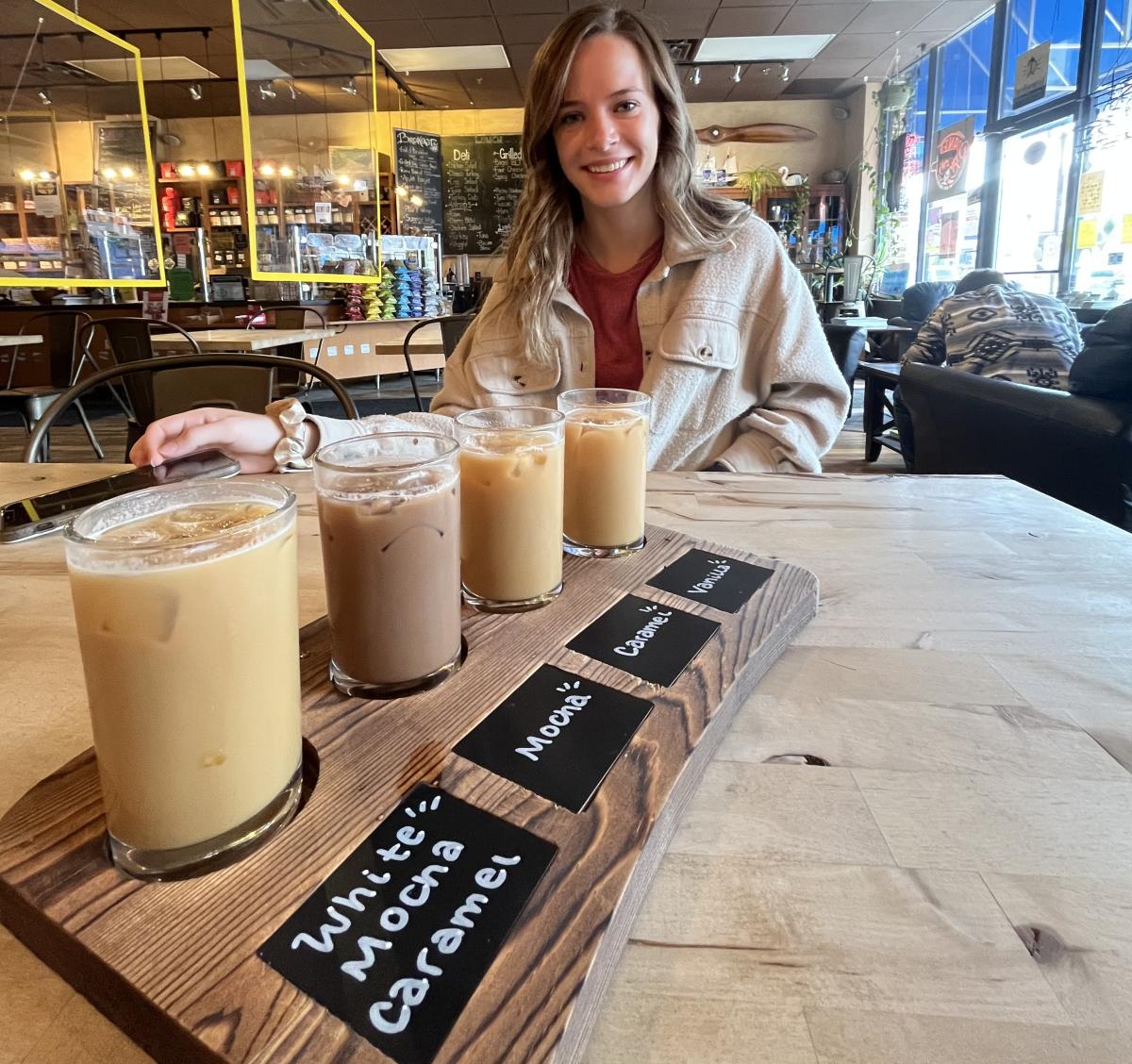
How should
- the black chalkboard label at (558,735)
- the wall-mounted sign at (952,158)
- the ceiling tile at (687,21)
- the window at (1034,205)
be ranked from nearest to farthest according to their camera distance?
the black chalkboard label at (558,735)
the window at (1034,205)
the ceiling tile at (687,21)
the wall-mounted sign at (952,158)

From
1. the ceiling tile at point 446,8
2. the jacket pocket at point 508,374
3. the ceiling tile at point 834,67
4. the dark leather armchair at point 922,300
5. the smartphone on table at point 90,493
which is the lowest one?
the smartphone on table at point 90,493

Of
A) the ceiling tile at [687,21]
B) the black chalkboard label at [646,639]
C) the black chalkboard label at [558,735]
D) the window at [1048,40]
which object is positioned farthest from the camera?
the ceiling tile at [687,21]

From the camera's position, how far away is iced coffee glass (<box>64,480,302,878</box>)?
1.33 feet

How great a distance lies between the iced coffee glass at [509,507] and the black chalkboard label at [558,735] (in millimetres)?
133

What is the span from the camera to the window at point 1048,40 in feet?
19.1

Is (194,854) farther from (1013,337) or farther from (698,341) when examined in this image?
(1013,337)

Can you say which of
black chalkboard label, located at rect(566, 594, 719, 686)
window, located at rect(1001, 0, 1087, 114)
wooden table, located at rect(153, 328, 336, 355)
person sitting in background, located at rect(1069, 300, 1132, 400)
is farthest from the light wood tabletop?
window, located at rect(1001, 0, 1087, 114)

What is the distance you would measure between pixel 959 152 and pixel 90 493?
8873 mm

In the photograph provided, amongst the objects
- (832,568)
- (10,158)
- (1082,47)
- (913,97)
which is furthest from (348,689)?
(913,97)

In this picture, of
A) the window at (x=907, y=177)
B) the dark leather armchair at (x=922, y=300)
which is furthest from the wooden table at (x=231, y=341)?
the window at (x=907, y=177)

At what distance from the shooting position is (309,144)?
874 cm

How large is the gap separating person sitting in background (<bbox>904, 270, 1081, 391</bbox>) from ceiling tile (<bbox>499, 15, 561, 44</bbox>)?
4.61 m

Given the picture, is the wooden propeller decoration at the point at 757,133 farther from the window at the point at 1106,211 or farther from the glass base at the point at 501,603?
the glass base at the point at 501,603

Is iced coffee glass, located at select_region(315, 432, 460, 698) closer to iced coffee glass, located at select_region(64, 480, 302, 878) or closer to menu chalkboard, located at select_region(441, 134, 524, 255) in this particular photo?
iced coffee glass, located at select_region(64, 480, 302, 878)
